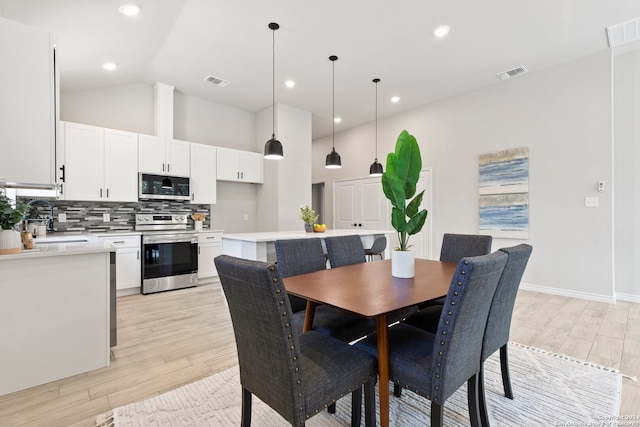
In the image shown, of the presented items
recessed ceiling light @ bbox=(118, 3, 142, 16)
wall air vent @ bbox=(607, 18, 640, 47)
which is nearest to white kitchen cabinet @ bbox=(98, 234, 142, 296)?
recessed ceiling light @ bbox=(118, 3, 142, 16)

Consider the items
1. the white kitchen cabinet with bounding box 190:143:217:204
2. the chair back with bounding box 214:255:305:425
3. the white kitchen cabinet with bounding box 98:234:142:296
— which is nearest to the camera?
the chair back with bounding box 214:255:305:425

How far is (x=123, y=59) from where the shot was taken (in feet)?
12.7

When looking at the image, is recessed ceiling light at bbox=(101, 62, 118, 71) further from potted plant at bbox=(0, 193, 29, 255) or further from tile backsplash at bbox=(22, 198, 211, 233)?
potted plant at bbox=(0, 193, 29, 255)

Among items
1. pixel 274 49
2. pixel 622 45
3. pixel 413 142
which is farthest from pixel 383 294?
pixel 622 45

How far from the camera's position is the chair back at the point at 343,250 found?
2.64m

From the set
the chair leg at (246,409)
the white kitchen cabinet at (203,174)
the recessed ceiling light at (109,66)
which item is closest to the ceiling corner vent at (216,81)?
the white kitchen cabinet at (203,174)

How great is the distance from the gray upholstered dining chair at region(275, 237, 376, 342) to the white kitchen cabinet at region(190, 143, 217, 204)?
3.26m

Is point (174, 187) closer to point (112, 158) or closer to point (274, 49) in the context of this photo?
point (112, 158)

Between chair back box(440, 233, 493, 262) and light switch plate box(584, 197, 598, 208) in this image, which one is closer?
chair back box(440, 233, 493, 262)

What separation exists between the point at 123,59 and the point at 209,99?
1683 mm

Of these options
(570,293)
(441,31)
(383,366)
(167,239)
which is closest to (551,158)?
(570,293)

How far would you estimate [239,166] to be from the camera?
552 centimetres

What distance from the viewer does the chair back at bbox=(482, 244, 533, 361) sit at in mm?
1565

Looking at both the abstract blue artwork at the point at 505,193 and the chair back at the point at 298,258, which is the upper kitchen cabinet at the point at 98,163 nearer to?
the chair back at the point at 298,258
